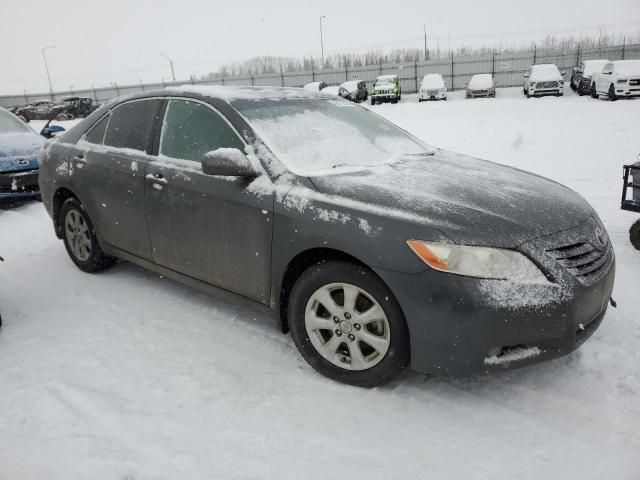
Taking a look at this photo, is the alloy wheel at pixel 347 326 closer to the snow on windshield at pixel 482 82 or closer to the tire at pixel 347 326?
the tire at pixel 347 326

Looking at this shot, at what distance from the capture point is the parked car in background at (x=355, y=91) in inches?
1217

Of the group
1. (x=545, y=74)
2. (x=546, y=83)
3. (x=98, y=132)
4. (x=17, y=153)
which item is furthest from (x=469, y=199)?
(x=545, y=74)

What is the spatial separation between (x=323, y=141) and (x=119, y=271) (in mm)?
2559

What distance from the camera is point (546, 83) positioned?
23.3 m

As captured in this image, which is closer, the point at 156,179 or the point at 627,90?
the point at 156,179

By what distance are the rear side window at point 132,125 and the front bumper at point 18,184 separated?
4.10 meters

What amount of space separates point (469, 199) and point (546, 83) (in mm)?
23890

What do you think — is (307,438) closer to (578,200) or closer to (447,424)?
(447,424)

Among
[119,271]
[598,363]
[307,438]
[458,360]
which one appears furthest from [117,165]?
[598,363]

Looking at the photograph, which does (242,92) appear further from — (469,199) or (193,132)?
(469,199)

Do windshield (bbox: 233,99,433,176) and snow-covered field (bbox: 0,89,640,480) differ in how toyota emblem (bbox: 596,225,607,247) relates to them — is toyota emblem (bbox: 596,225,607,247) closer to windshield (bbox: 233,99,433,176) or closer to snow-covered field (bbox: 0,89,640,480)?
snow-covered field (bbox: 0,89,640,480)

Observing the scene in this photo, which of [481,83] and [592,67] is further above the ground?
[592,67]

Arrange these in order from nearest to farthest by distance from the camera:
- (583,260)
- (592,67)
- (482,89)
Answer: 1. (583,260)
2. (592,67)
3. (482,89)

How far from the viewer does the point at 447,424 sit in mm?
2531
